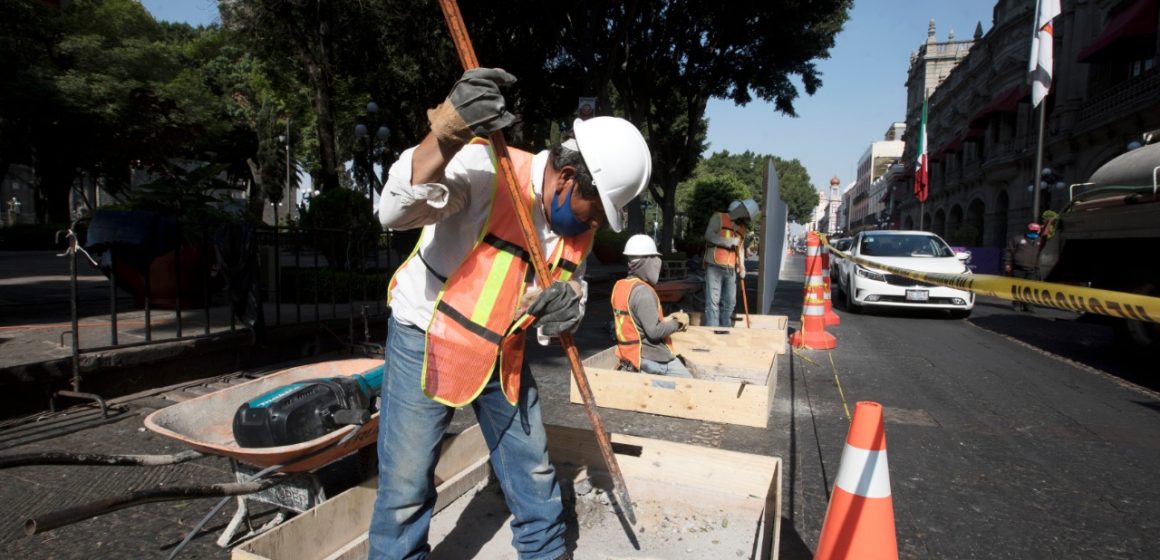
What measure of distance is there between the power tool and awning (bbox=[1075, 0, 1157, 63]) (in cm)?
2815

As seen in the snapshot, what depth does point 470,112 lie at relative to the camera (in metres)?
1.69

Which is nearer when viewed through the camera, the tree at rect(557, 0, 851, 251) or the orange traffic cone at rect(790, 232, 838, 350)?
the orange traffic cone at rect(790, 232, 838, 350)

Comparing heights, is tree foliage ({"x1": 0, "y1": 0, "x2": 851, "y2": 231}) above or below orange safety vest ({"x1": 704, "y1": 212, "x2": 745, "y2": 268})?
above

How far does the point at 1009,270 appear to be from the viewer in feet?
49.0

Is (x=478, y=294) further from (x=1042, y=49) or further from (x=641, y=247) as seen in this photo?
(x=1042, y=49)

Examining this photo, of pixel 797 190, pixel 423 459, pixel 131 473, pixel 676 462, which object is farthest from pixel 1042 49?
pixel 797 190

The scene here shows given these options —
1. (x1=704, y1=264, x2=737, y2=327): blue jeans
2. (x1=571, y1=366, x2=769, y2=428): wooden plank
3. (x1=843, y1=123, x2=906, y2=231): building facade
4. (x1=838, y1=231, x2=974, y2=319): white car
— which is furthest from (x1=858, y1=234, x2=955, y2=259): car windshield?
(x1=843, y1=123, x2=906, y2=231): building facade

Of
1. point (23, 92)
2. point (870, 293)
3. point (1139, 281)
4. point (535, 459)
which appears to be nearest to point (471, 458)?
point (535, 459)

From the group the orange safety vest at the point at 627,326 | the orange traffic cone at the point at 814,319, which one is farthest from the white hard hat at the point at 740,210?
the orange safety vest at the point at 627,326

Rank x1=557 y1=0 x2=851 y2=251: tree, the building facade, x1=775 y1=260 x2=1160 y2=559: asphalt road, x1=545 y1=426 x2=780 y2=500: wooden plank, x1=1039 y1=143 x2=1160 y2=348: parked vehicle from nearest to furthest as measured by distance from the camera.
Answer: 1. x1=775 y1=260 x2=1160 y2=559: asphalt road
2. x1=545 y1=426 x2=780 y2=500: wooden plank
3. x1=1039 y1=143 x2=1160 y2=348: parked vehicle
4. x1=557 y1=0 x2=851 y2=251: tree
5. the building facade

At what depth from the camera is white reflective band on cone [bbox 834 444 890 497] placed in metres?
2.16

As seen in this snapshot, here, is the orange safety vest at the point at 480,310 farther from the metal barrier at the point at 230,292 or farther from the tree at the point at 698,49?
the tree at the point at 698,49

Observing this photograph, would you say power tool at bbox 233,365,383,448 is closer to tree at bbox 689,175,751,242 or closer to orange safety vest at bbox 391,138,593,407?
orange safety vest at bbox 391,138,593,407

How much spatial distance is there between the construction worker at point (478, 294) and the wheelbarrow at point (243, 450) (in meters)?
0.51
